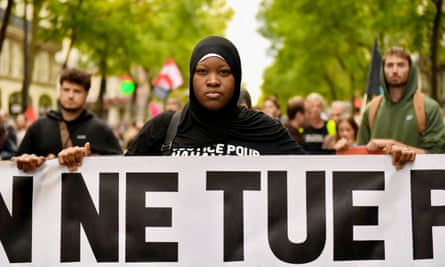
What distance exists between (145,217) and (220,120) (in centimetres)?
63

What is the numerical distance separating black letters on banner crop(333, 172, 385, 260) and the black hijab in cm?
47

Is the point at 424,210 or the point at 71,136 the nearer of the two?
the point at 424,210

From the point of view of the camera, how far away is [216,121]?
359 centimetres

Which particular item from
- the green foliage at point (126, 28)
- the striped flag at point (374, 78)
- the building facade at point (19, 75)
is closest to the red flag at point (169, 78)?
the green foliage at point (126, 28)

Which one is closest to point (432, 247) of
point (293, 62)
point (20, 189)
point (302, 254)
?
point (302, 254)

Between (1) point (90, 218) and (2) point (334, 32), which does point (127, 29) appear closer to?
(2) point (334, 32)

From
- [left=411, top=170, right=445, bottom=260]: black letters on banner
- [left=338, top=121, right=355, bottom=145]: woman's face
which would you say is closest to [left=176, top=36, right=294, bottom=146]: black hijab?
[left=411, top=170, right=445, bottom=260]: black letters on banner

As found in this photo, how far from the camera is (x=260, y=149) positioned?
12.3 ft

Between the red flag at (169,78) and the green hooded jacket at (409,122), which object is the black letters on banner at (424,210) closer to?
the green hooded jacket at (409,122)

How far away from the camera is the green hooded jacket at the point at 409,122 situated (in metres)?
5.55

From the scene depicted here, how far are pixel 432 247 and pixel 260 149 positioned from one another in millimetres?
997

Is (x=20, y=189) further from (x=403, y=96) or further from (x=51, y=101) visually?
(x=51, y=101)

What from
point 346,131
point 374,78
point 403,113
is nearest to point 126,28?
point 374,78

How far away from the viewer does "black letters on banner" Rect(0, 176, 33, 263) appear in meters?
3.66
